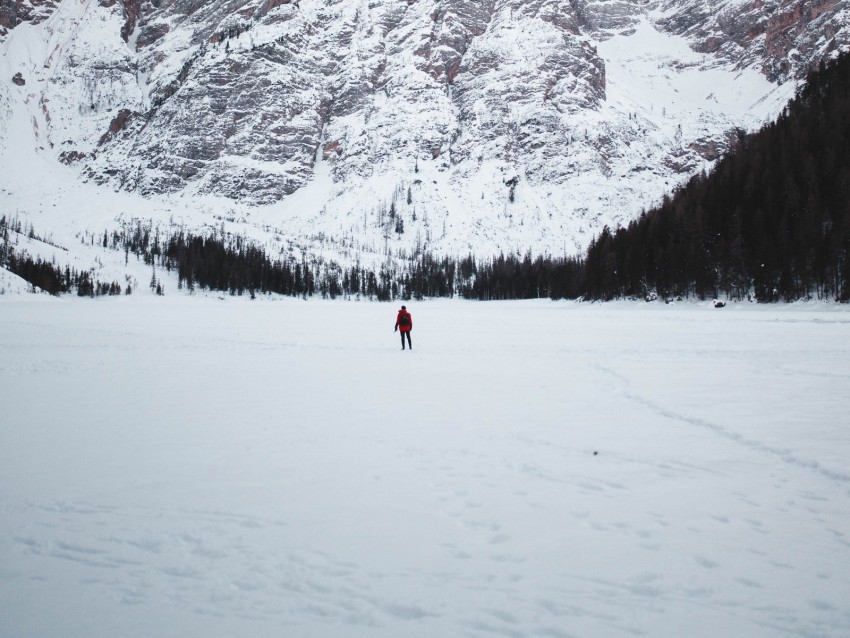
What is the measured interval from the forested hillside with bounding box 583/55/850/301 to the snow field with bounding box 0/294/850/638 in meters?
41.5

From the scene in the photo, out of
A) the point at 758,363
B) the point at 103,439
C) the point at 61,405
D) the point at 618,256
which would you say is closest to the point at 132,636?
the point at 103,439

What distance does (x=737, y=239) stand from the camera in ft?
152

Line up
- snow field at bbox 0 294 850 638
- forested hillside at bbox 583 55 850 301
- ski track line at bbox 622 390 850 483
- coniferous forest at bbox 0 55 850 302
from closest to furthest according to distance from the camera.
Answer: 1. snow field at bbox 0 294 850 638
2. ski track line at bbox 622 390 850 483
3. forested hillside at bbox 583 55 850 301
4. coniferous forest at bbox 0 55 850 302

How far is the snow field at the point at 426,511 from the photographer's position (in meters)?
3.50

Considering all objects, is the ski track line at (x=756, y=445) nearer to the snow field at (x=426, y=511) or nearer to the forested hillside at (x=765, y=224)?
the snow field at (x=426, y=511)

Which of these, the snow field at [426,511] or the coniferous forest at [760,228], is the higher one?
the coniferous forest at [760,228]

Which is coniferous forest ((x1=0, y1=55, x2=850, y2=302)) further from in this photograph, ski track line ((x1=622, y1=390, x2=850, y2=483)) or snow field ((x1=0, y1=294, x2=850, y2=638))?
snow field ((x1=0, y1=294, x2=850, y2=638))

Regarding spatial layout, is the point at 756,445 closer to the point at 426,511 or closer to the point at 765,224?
the point at 426,511

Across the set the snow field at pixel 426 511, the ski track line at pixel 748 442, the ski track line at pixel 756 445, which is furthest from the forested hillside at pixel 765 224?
the snow field at pixel 426 511

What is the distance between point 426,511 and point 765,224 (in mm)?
56608

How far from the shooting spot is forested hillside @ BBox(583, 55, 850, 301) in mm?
42469

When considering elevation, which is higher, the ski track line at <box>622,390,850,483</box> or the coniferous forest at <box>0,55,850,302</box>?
the coniferous forest at <box>0,55,850,302</box>

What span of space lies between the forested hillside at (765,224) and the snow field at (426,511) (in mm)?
41539

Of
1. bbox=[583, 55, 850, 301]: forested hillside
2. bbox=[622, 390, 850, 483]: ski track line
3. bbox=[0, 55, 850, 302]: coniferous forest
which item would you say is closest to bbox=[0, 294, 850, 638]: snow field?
bbox=[622, 390, 850, 483]: ski track line
